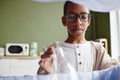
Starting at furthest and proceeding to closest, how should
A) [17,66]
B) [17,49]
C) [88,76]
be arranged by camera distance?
[17,49] → [17,66] → [88,76]

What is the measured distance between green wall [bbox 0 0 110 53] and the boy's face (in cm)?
150

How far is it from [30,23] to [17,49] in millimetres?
294

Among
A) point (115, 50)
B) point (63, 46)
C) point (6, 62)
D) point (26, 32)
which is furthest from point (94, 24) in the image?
point (63, 46)

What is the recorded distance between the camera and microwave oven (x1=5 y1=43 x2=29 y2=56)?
205 cm

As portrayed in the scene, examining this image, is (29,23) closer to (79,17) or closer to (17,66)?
(17,66)

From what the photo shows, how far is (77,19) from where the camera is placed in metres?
0.61

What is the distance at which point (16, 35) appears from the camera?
2.18 meters

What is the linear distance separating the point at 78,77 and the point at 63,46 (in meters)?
0.12

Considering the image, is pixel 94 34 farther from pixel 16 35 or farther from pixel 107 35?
pixel 16 35

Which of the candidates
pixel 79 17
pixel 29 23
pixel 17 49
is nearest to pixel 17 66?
pixel 17 49

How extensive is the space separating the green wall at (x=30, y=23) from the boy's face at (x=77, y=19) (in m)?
1.50

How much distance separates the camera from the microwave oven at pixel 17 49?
2.05 meters

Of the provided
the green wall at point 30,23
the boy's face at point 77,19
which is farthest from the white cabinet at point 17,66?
the boy's face at point 77,19

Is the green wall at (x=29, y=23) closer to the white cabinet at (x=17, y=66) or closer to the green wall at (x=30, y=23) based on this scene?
the green wall at (x=30, y=23)
